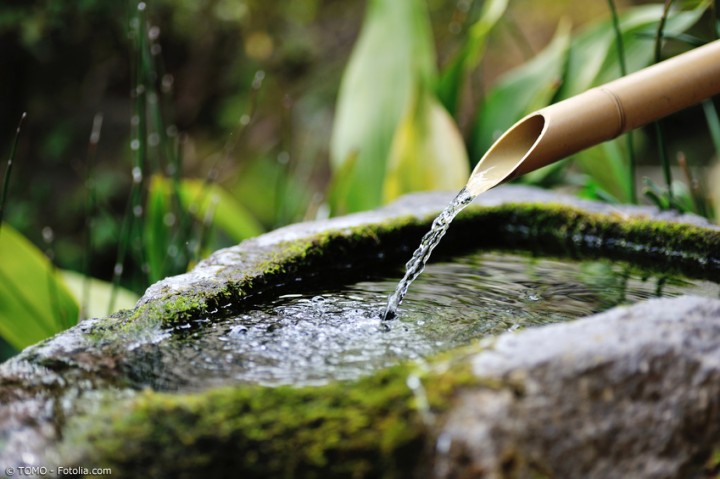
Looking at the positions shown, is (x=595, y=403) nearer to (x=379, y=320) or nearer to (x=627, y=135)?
(x=379, y=320)

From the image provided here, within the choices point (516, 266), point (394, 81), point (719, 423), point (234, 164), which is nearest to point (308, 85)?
point (234, 164)

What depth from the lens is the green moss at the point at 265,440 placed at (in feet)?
2.08

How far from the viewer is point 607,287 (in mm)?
1134

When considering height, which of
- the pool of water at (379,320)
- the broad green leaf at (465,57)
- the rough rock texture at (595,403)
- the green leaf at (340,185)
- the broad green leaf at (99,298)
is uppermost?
the broad green leaf at (465,57)

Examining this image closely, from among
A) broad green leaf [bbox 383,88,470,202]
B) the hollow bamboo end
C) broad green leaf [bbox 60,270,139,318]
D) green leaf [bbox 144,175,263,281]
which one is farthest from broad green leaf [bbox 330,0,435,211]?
the hollow bamboo end

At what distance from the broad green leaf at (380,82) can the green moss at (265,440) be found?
5.09 feet

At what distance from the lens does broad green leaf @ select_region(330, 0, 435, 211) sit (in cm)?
221

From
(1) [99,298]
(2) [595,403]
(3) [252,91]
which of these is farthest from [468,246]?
(3) [252,91]

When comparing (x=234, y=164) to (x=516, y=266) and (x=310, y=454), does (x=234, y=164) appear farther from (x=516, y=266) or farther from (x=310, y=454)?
(x=310, y=454)

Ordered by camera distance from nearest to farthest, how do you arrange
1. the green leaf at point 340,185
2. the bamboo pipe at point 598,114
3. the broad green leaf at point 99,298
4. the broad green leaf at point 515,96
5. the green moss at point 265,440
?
the green moss at point 265,440 < the bamboo pipe at point 598,114 < the broad green leaf at point 99,298 < the green leaf at point 340,185 < the broad green leaf at point 515,96

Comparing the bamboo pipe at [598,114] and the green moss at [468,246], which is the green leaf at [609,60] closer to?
the green moss at [468,246]

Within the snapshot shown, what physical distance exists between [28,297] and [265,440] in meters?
1.10

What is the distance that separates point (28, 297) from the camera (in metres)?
1.54

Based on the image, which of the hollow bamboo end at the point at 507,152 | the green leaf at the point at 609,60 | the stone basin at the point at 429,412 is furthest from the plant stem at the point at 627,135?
the stone basin at the point at 429,412
